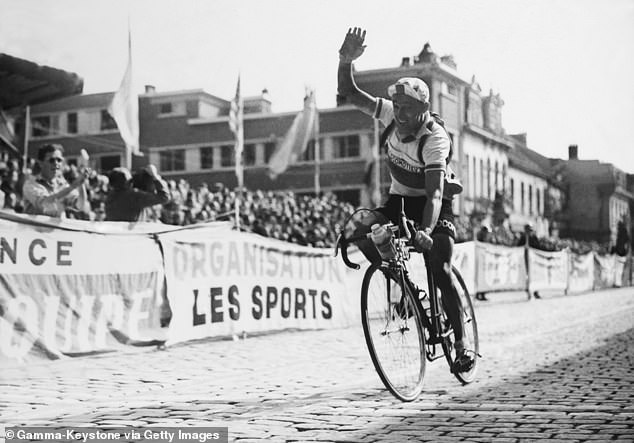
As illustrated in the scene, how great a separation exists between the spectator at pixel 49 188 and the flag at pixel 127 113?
358 cm

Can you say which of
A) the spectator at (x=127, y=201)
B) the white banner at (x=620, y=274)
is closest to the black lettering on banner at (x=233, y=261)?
the spectator at (x=127, y=201)

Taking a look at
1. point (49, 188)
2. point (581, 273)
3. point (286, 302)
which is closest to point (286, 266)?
point (286, 302)

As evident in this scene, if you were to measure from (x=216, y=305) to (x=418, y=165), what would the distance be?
5.50m

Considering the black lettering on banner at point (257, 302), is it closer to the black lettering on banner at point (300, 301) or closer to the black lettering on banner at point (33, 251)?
the black lettering on banner at point (300, 301)

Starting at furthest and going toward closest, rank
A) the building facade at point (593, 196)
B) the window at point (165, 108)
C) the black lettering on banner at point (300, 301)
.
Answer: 1. the black lettering on banner at point (300, 301)
2. the window at point (165, 108)
3. the building facade at point (593, 196)

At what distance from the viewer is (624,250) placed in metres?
12.6

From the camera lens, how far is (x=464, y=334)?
6.06 meters

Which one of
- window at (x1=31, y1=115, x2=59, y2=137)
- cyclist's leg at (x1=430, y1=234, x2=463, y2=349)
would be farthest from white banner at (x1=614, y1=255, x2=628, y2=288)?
cyclist's leg at (x1=430, y1=234, x2=463, y2=349)

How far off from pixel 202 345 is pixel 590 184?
4606 mm

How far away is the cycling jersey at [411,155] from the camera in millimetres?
5547

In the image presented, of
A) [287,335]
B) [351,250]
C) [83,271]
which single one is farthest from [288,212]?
[83,271]

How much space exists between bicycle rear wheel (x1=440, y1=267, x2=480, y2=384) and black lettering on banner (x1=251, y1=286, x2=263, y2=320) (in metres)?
5.18

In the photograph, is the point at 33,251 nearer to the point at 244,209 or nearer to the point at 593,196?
the point at 593,196

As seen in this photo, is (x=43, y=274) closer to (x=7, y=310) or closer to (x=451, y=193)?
(x=7, y=310)
